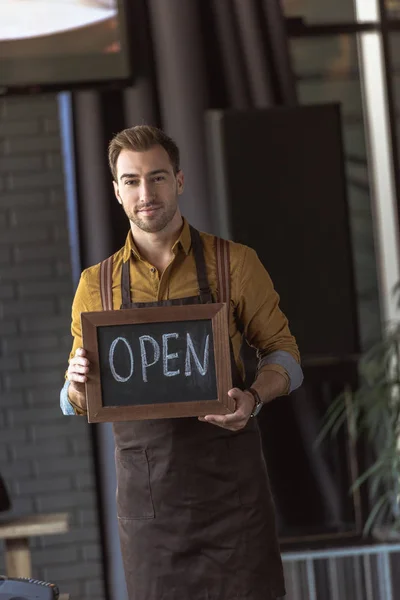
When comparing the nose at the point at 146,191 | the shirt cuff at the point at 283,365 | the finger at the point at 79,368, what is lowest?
the shirt cuff at the point at 283,365

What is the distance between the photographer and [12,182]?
158 inches

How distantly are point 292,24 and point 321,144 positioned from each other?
0.99 meters

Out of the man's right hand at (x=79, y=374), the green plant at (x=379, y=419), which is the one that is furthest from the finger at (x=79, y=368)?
the green plant at (x=379, y=419)

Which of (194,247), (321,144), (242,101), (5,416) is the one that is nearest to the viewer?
(194,247)

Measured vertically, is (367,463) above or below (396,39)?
below

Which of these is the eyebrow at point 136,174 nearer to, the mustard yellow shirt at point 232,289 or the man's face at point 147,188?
the man's face at point 147,188

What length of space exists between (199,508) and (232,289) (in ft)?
1.51

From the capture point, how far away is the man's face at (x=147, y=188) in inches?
74.4

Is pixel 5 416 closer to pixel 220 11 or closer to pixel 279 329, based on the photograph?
pixel 220 11

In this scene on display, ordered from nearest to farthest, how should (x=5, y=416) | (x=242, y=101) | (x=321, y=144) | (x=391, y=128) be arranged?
(x=321, y=144)
(x=242, y=101)
(x=391, y=128)
(x=5, y=416)

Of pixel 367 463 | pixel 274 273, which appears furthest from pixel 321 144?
pixel 367 463

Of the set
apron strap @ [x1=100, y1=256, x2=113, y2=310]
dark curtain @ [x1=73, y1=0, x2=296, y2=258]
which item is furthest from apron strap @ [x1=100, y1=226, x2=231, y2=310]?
dark curtain @ [x1=73, y1=0, x2=296, y2=258]

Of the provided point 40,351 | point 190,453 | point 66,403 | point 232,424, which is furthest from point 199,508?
point 40,351

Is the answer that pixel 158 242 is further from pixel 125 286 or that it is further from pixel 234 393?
pixel 234 393
